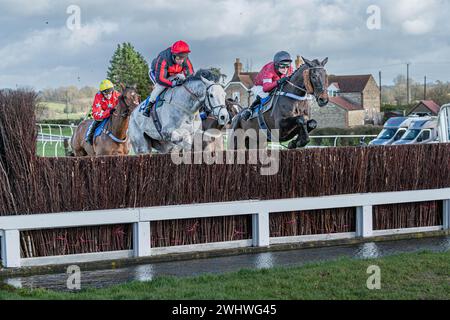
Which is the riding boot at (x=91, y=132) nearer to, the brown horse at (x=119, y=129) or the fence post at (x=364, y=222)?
the brown horse at (x=119, y=129)

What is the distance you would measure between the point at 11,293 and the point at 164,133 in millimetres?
6176

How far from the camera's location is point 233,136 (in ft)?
48.3

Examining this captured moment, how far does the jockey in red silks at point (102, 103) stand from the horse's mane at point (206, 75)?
9.25 ft

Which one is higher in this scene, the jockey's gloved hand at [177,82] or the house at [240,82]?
the house at [240,82]

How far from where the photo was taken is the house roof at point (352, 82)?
89.0 meters

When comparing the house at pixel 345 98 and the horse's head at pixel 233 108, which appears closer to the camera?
the horse's head at pixel 233 108

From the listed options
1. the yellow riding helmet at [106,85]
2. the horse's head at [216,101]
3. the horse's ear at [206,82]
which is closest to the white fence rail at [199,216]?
the horse's head at [216,101]

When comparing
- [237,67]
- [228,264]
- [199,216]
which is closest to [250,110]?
[199,216]

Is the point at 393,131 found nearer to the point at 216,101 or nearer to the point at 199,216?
the point at 216,101

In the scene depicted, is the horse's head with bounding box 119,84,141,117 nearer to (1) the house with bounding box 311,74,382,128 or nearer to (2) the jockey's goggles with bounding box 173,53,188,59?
(2) the jockey's goggles with bounding box 173,53,188,59

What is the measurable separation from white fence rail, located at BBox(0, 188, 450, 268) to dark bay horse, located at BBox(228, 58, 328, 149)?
1.97m

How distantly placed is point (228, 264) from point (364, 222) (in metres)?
2.83

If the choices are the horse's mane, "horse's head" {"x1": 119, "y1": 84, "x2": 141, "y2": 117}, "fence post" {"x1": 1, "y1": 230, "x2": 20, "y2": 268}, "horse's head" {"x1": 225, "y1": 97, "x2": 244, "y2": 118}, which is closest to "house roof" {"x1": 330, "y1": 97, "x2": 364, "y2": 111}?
"horse's head" {"x1": 225, "y1": 97, "x2": 244, "y2": 118}
